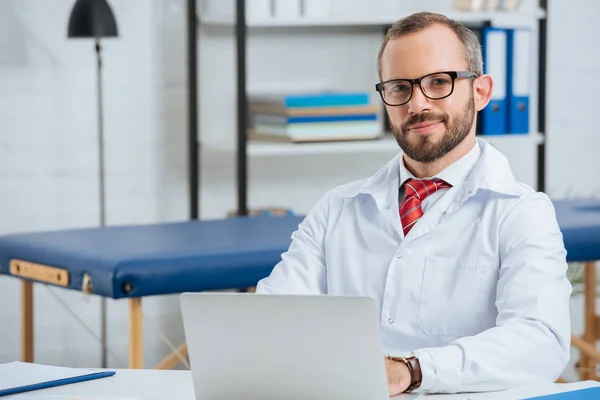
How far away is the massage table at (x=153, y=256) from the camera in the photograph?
2553 mm

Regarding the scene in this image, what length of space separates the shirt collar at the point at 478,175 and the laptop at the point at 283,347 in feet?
1.95

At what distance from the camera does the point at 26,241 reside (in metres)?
2.85

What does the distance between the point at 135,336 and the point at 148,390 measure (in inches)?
44.4

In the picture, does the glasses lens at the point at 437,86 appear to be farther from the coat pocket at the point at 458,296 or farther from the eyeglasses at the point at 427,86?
the coat pocket at the point at 458,296

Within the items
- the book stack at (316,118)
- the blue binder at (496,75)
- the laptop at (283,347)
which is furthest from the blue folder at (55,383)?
the blue binder at (496,75)

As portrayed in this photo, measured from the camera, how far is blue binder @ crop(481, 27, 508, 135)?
3572mm

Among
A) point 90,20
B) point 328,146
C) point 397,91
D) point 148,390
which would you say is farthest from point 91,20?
point 148,390

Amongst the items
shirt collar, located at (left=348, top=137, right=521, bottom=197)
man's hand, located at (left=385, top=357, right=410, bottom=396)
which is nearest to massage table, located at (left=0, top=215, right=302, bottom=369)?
shirt collar, located at (left=348, top=137, right=521, bottom=197)

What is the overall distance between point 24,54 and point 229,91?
696 millimetres

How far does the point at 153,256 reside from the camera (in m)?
2.60

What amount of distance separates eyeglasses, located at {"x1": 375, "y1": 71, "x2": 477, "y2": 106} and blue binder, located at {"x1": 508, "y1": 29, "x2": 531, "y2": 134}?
1.93 meters

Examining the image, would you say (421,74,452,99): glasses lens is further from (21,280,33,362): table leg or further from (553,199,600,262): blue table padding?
(21,280,33,362): table leg

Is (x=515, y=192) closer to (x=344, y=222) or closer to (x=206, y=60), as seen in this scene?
(x=344, y=222)

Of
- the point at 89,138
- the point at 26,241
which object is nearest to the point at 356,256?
the point at 26,241
